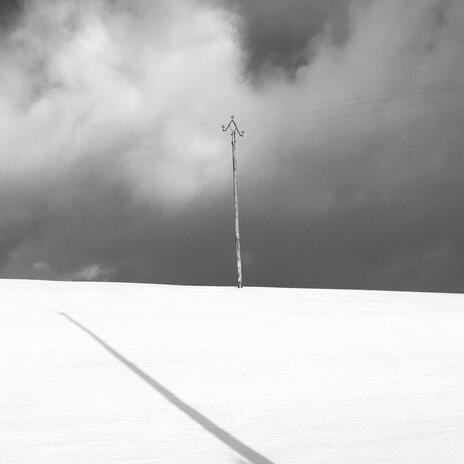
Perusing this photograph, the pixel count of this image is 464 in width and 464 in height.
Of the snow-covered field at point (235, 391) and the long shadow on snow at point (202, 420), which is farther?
the snow-covered field at point (235, 391)

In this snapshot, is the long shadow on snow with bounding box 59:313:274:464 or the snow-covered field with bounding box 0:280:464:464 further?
the snow-covered field with bounding box 0:280:464:464

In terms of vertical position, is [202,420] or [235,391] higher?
[235,391]

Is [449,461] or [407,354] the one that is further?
[407,354]

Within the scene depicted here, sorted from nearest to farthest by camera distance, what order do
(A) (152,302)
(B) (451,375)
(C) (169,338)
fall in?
(B) (451,375), (C) (169,338), (A) (152,302)

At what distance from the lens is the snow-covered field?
5.82m

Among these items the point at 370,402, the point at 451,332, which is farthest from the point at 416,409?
the point at 451,332

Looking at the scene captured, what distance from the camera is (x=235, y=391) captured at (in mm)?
8445

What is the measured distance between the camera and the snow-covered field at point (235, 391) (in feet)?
19.1

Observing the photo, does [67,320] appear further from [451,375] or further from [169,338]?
[451,375]

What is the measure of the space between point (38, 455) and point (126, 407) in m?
1.93

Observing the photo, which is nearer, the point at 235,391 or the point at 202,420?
the point at 202,420

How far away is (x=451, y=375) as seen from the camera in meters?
9.48

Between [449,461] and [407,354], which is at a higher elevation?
[407,354]

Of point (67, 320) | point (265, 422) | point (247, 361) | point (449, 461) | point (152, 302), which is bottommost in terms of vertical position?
point (449, 461)
